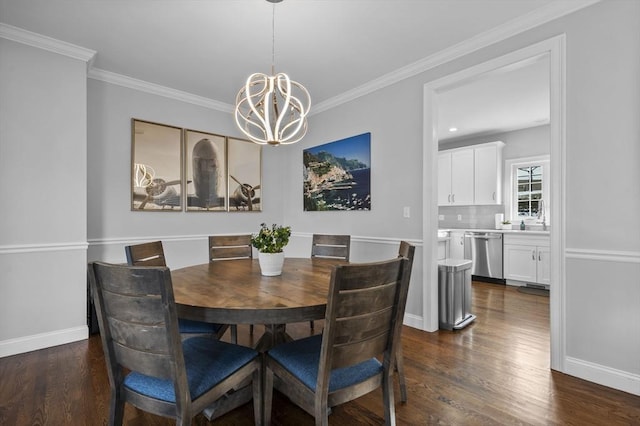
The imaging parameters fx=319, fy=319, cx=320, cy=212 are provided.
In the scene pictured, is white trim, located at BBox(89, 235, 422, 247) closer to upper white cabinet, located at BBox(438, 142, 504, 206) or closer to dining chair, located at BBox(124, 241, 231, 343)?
dining chair, located at BBox(124, 241, 231, 343)

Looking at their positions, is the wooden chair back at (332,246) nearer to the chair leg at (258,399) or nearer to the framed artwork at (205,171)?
the chair leg at (258,399)

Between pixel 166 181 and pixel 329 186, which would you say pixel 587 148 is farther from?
pixel 166 181

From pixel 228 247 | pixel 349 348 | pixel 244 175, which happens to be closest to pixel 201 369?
pixel 349 348

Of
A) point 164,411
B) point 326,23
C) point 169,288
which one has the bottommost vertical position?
point 164,411

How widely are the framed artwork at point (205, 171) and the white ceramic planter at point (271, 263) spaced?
93.0 inches

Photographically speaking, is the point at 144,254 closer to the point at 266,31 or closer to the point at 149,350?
the point at 149,350

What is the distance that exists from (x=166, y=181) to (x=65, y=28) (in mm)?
1669

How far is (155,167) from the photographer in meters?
3.72

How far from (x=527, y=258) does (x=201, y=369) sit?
514 centimetres

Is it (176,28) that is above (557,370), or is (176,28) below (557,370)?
above

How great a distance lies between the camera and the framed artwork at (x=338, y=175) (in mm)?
3805

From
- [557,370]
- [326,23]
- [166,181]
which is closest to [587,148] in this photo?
[557,370]

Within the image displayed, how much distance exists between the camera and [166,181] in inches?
150

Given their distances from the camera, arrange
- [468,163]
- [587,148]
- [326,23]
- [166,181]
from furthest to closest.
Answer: [468,163] < [166,181] < [326,23] < [587,148]
